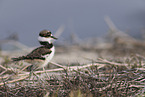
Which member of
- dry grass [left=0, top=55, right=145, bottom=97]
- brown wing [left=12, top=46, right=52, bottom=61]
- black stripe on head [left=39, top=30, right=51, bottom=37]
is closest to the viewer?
dry grass [left=0, top=55, right=145, bottom=97]

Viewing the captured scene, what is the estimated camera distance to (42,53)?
8.02 feet

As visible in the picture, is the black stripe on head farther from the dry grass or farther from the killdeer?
the dry grass

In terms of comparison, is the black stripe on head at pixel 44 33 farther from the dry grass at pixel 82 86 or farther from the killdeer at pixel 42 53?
A: the dry grass at pixel 82 86

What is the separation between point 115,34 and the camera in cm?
809

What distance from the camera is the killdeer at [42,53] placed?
2455 millimetres

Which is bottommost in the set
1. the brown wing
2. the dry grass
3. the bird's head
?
the dry grass

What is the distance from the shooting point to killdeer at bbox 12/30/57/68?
2.46 m

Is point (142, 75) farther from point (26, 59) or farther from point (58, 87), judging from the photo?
point (26, 59)

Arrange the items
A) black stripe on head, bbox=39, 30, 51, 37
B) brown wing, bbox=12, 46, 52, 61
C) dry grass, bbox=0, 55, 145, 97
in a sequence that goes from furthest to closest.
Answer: black stripe on head, bbox=39, 30, 51, 37, brown wing, bbox=12, 46, 52, 61, dry grass, bbox=0, 55, 145, 97

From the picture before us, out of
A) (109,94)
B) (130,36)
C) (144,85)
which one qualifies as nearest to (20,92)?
(109,94)

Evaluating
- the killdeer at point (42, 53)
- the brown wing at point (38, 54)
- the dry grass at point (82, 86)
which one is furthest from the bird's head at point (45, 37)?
the dry grass at point (82, 86)

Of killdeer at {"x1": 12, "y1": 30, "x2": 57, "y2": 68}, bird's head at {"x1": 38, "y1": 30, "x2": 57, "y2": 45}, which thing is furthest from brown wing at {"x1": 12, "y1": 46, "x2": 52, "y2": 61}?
bird's head at {"x1": 38, "y1": 30, "x2": 57, "y2": 45}

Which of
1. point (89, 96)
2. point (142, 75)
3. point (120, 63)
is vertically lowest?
point (89, 96)

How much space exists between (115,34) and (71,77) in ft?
18.9
